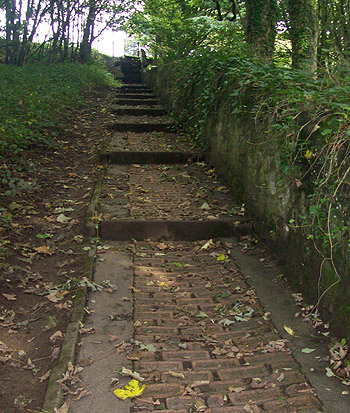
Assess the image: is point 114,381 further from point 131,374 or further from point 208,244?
point 208,244

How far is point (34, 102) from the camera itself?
32.4 ft

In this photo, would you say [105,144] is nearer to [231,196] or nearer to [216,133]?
[216,133]

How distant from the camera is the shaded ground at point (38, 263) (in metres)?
2.97

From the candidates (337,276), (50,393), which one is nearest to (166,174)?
(337,276)

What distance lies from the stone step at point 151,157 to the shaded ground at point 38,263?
0.47 metres

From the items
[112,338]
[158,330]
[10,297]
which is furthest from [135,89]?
[112,338]

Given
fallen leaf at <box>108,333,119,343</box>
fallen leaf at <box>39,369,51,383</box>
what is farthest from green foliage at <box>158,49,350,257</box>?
fallen leaf at <box>39,369,51,383</box>

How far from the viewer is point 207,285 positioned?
13.6 feet

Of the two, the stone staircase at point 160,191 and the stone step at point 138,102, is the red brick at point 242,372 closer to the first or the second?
the stone staircase at point 160,191

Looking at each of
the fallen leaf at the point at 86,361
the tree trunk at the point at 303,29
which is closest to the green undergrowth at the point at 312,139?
the fallen leaf at the point at 86,361

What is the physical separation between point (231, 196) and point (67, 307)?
3061mm

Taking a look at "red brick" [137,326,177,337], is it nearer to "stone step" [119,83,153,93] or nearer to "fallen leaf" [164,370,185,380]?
"fallen leaf" [164,370,185,380]

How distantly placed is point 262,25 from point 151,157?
126 inches

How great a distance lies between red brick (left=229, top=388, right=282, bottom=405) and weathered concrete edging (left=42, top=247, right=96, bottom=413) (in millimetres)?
1006
